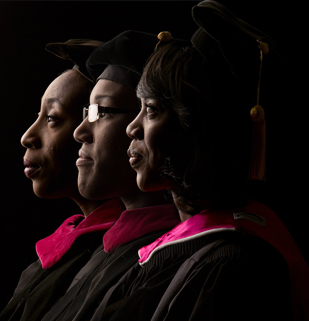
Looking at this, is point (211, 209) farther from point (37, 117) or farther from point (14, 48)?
point (14, 48)

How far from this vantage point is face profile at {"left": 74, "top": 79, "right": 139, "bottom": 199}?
1795mm

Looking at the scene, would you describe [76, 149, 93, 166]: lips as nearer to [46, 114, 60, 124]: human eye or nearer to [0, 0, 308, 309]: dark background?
[46, 114, 60, 124]: human eye

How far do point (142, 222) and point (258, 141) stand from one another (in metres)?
0.52

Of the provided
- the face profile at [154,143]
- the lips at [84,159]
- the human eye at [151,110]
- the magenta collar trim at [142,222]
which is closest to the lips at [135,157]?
the face profile at [154,143]

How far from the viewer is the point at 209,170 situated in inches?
52.4

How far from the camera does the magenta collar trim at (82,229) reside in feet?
6.45

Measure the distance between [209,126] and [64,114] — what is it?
921mm

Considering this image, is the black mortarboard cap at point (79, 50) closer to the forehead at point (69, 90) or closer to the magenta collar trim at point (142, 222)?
the forehead at point (69, 90)

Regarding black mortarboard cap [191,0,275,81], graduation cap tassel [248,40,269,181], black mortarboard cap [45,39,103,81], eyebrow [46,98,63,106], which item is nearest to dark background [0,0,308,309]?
black mortarboard cap [45,39,103,81]

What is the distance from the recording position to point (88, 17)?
211 cm

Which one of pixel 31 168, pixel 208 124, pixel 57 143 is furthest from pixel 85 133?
pixel 208 124

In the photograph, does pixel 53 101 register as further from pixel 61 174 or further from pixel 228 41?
pixel 228 41

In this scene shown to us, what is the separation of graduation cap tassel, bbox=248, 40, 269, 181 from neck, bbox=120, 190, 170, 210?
479 millimetres

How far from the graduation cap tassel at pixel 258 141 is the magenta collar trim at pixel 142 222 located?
0.40m
